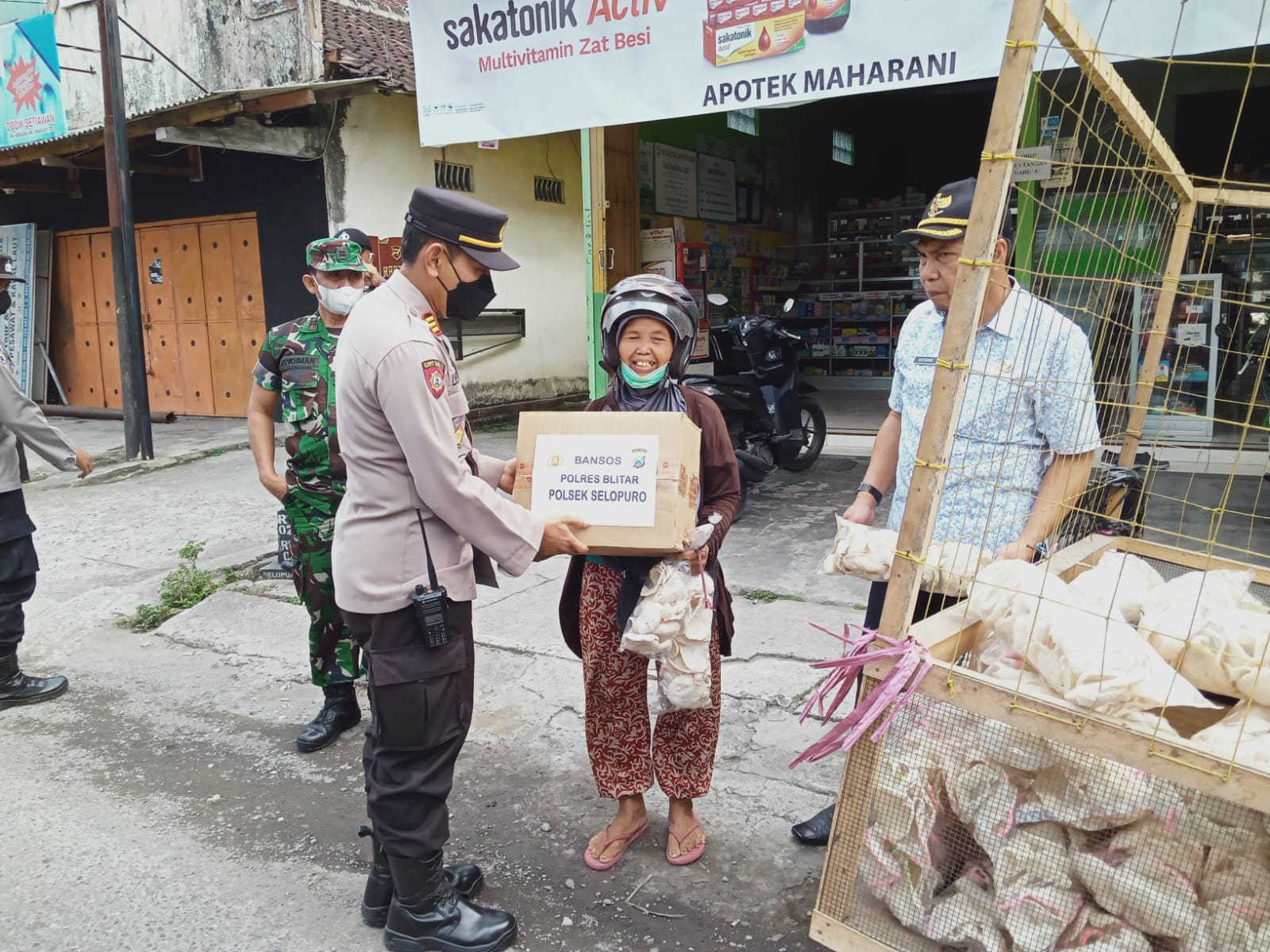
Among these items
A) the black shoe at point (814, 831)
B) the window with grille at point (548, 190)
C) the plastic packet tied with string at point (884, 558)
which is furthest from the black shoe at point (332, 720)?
the window with grille at point (548, 190)

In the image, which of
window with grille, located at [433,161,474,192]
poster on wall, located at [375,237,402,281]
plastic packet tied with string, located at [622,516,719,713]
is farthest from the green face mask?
window with grille, located at [433,161,474,192]

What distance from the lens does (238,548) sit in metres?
6.01

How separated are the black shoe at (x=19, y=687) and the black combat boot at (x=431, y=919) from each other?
2575 millimetres

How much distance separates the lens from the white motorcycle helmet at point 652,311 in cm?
250

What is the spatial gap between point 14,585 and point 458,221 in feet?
9.92

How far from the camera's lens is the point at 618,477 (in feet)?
7.82

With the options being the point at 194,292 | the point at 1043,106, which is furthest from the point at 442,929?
the point at 194,292

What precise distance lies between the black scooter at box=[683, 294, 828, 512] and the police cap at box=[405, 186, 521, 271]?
13.2 feet

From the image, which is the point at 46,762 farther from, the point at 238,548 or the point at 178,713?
the point at 238,548

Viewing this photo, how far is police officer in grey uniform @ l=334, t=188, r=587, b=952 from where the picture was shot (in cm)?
216

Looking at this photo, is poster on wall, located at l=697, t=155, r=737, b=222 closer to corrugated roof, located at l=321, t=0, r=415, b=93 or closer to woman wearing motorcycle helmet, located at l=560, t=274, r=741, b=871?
corrugated roof, located at l=321, t=0, r=415, b=93

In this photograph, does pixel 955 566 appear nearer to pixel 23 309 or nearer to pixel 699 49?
pixel 699 49

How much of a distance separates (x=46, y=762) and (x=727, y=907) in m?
2.66

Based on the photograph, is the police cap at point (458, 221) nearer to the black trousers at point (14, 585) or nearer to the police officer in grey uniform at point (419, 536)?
the police officer in grey uniform at point (419, 536)
